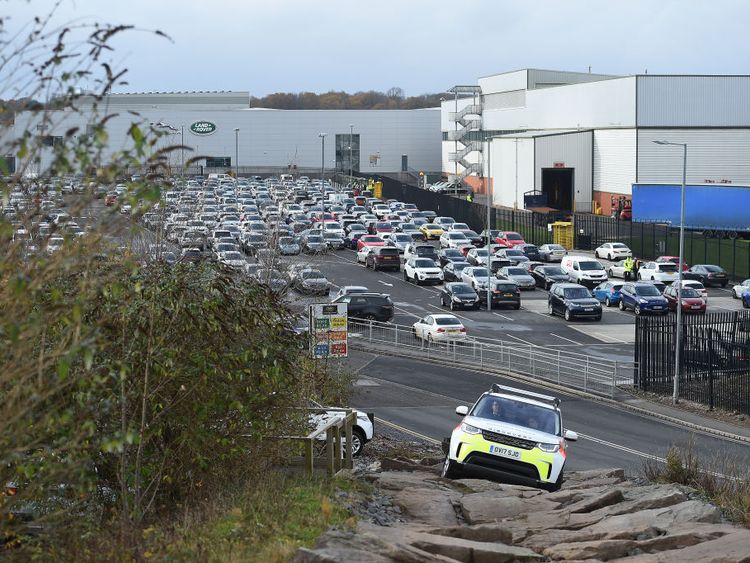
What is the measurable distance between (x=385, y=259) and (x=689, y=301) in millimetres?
19699

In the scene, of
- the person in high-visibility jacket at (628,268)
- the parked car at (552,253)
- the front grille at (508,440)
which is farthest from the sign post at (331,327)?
the parked car at (552,253)

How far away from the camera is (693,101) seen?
83.8 meters

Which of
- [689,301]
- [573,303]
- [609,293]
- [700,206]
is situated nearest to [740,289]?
[689,301]

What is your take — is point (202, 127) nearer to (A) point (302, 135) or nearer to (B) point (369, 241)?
(A) point (302, 135)

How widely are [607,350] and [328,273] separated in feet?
75.0

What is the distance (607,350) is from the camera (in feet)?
142

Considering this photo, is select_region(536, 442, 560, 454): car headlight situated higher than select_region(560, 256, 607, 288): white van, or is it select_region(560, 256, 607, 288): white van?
select_region(536, 442, 560, 454): car headlight

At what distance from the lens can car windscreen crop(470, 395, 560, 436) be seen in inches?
700

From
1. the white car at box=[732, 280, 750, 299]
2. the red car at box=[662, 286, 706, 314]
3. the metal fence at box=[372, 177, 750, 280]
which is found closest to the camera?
the red car at box=[662, 286, 706, 314]

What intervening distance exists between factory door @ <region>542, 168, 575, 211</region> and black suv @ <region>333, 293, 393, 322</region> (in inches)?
1780

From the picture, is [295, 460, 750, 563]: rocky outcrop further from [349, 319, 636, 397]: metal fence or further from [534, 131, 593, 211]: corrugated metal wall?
[534, 131, 593, 211]: corrugated metal wall

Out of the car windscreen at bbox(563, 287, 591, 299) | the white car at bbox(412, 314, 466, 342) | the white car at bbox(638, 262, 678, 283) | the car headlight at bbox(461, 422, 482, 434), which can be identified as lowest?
the white car at bbox(412, 314, 466, 342)

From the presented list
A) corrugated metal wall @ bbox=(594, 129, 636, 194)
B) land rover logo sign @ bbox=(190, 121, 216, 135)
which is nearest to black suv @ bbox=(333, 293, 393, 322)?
corrugated metal wall @ bbox=(594, 129, 636, 194)

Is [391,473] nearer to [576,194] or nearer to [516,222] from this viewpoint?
[516,222]
